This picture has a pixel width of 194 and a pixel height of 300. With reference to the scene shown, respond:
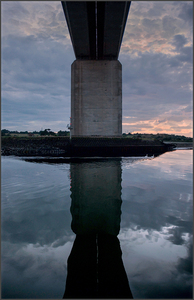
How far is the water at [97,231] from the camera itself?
2.78 m

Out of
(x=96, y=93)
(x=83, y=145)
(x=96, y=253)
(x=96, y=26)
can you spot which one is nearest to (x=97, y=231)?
(x=96, y=253)

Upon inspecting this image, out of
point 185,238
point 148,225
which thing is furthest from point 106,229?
point 185,238

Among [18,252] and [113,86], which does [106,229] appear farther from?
[113,86]

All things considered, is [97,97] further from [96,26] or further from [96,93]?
[96,26]

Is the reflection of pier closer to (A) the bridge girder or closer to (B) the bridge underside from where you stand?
(A) the bridge girder

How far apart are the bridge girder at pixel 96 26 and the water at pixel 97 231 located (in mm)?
24945

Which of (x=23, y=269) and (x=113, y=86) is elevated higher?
(x=113, y=86)

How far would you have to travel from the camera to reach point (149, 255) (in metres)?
3.40

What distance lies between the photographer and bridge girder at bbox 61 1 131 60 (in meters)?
22.8

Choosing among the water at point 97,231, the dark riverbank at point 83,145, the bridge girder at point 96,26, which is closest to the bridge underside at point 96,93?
the bridge girder at point 96,26

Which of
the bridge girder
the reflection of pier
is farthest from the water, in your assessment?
the bridge girder

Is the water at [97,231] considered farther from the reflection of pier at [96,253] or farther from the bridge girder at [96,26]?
the bridge girder at [96,26]

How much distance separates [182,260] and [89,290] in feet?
6.10

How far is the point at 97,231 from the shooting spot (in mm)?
4156
